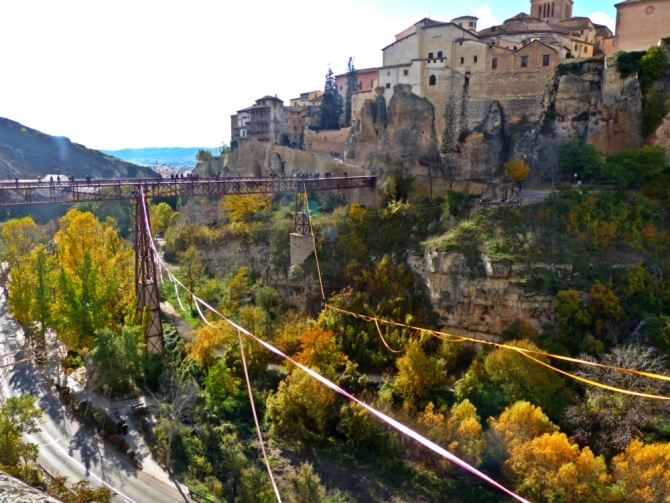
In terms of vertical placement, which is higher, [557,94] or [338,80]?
[338,80]

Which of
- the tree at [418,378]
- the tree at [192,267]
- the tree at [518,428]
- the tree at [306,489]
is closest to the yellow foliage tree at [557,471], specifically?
the tree at [518,428]

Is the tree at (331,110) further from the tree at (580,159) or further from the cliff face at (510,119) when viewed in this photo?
the tree at (580,159)

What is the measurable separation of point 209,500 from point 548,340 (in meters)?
17.0

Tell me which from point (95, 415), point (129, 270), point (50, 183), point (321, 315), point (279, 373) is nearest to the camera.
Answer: point (95, 415)

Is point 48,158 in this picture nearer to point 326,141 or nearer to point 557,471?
point 326,141

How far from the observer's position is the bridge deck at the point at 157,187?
2383 cm

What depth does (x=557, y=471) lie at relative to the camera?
17.8 meters

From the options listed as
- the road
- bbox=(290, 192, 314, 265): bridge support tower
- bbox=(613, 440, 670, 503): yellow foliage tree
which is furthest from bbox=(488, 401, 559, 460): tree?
bbox=(290, 192, 314, 265): bridge support tower

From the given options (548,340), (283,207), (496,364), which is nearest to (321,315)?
(496,364)

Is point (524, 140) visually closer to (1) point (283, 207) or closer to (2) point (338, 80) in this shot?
(1) point (283, 207)

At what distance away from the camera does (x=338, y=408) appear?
22422 millimetres

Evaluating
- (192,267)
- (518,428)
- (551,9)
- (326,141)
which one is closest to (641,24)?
(551,9)

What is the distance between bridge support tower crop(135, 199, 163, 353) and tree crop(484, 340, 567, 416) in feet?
53.9

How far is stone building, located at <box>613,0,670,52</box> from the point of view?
31797 millimetres
